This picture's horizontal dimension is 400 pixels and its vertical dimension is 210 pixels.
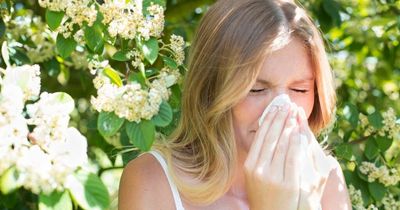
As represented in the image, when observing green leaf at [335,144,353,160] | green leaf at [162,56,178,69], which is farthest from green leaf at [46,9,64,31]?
green leaf at [335,144,353,160]

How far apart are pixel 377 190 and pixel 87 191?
59.1 inches

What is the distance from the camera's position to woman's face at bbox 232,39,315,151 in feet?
6.68

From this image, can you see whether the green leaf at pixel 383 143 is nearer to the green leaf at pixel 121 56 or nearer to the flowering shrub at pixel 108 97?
the flowering shrub at pixel 108 97

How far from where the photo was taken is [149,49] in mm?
1885

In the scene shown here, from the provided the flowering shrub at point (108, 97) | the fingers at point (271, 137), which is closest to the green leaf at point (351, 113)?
the flowering shrub at point (108, 97)

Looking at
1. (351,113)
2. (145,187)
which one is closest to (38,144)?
(145,187)

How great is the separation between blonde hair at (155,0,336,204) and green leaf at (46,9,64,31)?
0.50m

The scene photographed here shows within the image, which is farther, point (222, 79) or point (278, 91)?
point (222, 79)

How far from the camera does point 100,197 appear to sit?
1.41m

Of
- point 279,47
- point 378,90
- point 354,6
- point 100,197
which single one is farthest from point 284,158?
point 354,6

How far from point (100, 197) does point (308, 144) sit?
0.82m

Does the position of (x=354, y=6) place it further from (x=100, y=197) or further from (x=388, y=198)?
→ (x=100, y=197)

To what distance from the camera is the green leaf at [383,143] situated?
261 cm

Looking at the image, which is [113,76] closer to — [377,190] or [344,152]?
[344,152]
